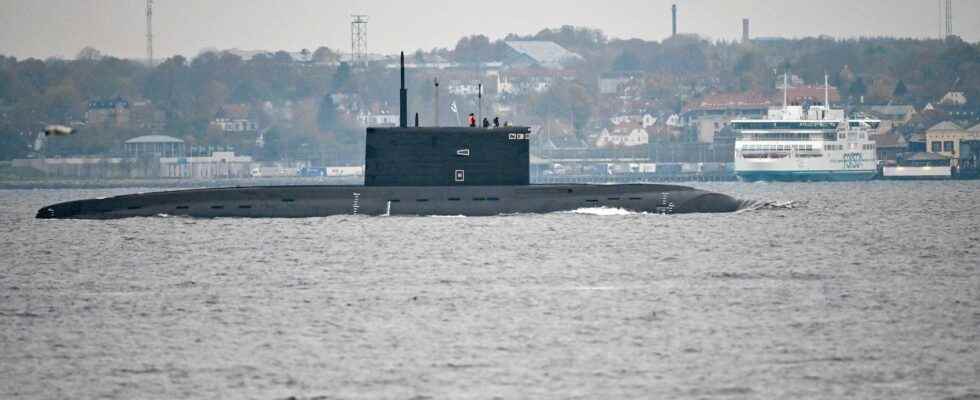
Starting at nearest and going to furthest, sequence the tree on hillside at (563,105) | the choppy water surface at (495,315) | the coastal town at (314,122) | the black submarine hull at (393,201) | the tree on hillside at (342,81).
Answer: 1. the choppy water surface at (495,315)
2. the black submarine hull at (393,201)
3. the coastal town at (314,122)
4. the tree on hillside at (342,81)
5. the tree on hillside at (563,105)

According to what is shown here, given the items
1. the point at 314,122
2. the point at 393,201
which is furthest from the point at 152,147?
the point at 393,201

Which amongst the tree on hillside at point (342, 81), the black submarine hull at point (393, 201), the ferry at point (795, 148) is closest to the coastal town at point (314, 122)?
the tree on hillside at point (342, 81)

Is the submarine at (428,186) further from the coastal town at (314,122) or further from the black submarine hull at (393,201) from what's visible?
the coastal town at (314,122)

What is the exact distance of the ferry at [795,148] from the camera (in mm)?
121188

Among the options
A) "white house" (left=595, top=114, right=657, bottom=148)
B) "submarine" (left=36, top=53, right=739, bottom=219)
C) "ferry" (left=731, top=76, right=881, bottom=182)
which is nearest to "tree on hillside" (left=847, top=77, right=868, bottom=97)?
"white house" (left=595, top=114, right=657, bottom=148)

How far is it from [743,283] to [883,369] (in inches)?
412

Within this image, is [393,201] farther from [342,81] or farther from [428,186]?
[342,81]

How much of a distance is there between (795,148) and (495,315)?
318ft

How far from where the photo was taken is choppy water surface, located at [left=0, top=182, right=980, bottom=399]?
69.1ft

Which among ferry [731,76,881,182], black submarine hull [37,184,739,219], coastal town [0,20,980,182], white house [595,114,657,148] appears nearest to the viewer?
black submarine hull [37,184,739,219]

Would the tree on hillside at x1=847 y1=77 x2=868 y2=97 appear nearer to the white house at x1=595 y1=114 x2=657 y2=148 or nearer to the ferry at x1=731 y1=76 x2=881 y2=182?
the white house at x1=595 y1=114 x2=657 y2=148

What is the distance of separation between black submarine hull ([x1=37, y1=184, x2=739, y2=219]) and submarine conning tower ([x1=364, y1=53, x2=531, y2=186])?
1.17ft

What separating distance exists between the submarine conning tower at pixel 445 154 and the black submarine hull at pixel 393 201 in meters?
0.36

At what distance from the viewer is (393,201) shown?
46000mm
